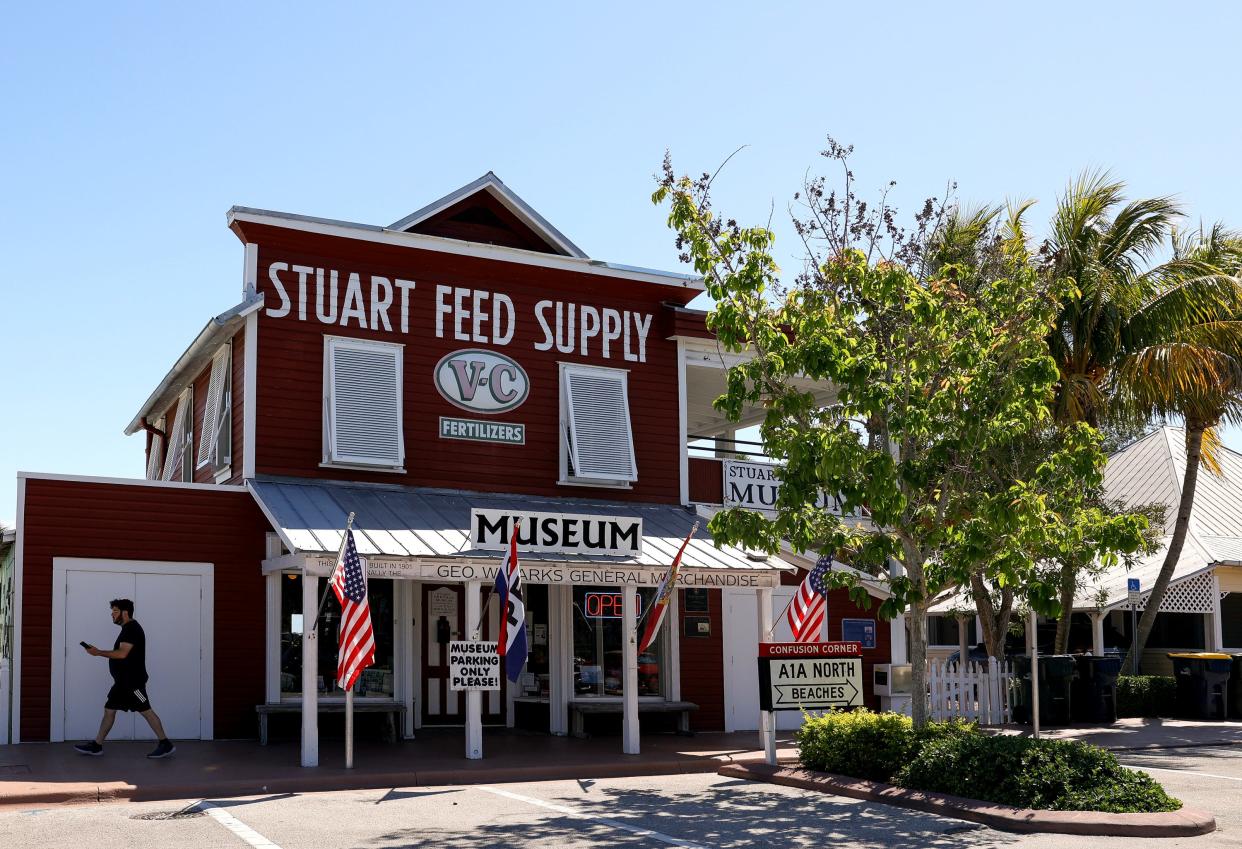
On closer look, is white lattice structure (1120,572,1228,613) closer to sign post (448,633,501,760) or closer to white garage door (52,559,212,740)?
sign post (448,633,501,760)

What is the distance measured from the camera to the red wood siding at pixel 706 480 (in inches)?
829

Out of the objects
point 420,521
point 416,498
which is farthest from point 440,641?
point 420,521

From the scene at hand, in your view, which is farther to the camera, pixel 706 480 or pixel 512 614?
pixel 706 480

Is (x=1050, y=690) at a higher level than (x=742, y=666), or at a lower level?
lower

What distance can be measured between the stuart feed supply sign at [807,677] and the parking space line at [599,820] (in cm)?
317

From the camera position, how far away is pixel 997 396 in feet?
43.1

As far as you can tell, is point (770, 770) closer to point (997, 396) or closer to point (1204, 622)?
point (997, 396)

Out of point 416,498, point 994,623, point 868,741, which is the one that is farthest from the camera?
point 994,623

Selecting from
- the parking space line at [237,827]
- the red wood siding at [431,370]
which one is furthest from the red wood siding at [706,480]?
the parking space line at [237,827]

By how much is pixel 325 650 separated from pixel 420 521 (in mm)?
2293

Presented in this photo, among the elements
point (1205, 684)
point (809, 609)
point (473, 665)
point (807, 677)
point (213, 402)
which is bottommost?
point (1205, 684)

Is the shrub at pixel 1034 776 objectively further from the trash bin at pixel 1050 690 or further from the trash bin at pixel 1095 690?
the trash bin at pixel 1095 690

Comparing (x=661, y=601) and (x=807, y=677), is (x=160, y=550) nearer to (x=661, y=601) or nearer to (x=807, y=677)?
(x=661, y=601)

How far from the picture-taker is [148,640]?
1683 centimetres
